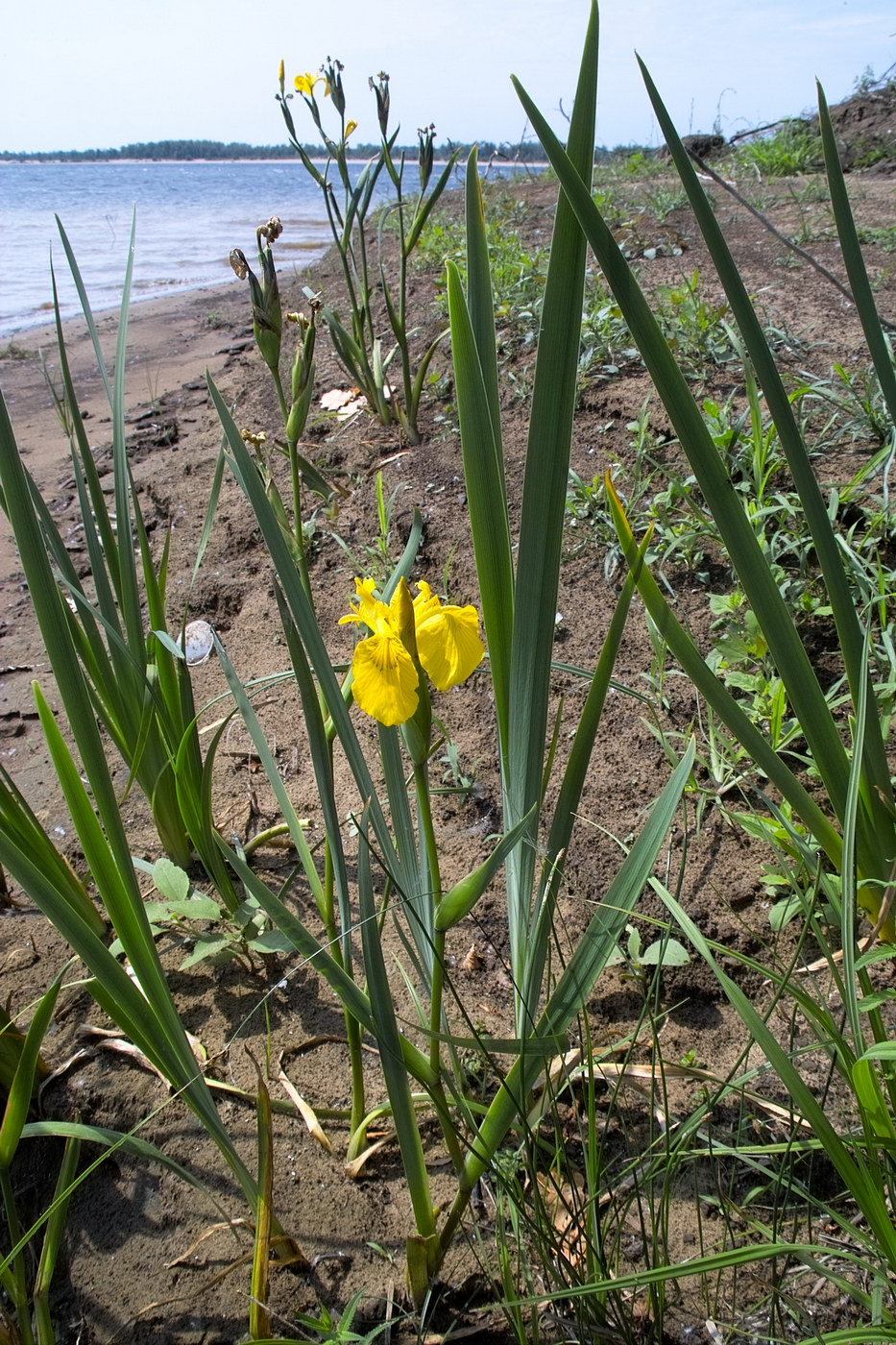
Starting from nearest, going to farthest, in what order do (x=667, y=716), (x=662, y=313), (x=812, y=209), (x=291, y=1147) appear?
(x=291, y=1147) < (x=667, y=716) < (x=662, y=313) < (x=812, y=209)

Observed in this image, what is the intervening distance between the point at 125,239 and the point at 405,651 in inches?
561

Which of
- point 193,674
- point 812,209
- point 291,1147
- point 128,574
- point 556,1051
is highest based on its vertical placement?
point 812,209

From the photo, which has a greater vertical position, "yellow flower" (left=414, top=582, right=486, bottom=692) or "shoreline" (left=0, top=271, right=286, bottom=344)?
"shoreline" (left=0, top=271, right=286, bottom=344)

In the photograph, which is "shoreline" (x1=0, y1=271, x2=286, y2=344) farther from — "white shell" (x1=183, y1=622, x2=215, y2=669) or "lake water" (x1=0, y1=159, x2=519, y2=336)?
"white shell" (x1=183, y1=622, x2=215, y2=669)

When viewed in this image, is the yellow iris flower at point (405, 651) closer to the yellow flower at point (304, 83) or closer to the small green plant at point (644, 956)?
the small green plant at point (644, 956)

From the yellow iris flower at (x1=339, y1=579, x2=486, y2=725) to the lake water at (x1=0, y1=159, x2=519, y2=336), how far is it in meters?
2.85

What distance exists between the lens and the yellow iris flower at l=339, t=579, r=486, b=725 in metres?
0.58

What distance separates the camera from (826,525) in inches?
29.3

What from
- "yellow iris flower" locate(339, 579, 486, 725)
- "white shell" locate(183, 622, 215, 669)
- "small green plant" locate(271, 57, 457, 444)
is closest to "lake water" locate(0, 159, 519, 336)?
"small green plant" locate(271, 57, 457, 444)

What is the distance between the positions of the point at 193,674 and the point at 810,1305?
1535 mm

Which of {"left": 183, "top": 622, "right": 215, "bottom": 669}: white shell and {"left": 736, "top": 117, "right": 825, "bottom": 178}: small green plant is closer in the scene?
{"left": 183, "top": 622, "right": 215, "bottom": 669}: white shell

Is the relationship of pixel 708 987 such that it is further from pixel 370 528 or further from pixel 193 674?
pixel 370 528

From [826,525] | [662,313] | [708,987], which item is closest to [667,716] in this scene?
[708,987]

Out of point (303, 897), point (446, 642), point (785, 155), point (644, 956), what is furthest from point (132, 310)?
point (446, 642)
